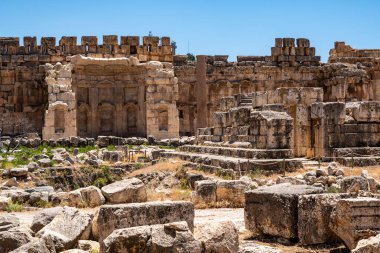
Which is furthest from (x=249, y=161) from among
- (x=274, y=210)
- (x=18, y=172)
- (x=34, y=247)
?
(x=34, y=247)

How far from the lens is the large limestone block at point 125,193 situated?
11062mm

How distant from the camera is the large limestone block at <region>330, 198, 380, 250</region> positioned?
7211 millimetres

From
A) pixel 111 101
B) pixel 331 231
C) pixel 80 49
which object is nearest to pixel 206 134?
pixel 111 101

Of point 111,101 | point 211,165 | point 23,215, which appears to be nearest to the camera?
point 23,215

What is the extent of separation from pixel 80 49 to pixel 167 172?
56.9 ft

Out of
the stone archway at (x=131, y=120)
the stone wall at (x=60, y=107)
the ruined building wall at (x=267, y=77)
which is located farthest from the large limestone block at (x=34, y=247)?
the ruined building wall at (x=267, y=77)

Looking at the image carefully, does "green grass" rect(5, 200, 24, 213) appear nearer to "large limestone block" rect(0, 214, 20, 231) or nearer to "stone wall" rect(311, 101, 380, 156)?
"large limestone block" rect(0, 214, 20, 231)

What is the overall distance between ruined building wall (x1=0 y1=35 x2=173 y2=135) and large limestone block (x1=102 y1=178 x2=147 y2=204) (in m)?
21.3

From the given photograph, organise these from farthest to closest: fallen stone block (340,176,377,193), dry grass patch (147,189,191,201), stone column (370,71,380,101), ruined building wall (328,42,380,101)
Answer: ruined building wall (328,42,380,101)
stone column (370,71,380,101)
dry grass patch (147,189,191,201)
fallen stone block (340,176,377,193)

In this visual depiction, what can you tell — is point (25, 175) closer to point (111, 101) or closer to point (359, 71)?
point (111, 101)

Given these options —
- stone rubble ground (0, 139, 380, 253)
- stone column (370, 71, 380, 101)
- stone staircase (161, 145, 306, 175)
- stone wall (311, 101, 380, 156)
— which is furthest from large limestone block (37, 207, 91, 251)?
stone column (370, 71, 380, 101)

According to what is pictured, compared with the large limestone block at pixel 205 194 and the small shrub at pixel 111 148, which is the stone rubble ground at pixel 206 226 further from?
the small shrub at pixel 111 148

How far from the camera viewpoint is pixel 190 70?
34031 mm

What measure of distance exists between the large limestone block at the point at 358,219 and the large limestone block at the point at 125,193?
4802 mm
